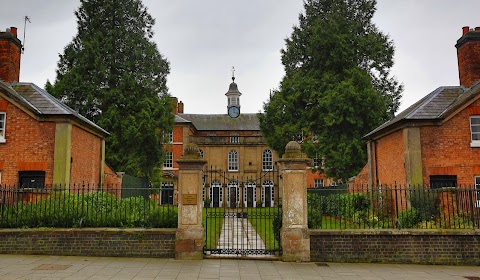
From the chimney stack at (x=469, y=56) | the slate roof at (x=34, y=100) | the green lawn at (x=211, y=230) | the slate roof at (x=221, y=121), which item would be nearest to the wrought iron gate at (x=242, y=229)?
the green lawn at (x=211, y=230)

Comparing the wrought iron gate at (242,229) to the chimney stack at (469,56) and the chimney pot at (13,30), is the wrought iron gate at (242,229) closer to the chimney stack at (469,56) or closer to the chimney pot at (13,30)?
the chimney stack at (469,56)

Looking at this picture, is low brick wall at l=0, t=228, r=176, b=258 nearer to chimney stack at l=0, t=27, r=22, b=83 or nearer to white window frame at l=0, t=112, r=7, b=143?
white window frame at l=0, t=112, r=7, b=143

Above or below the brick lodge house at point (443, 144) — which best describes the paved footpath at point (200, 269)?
below

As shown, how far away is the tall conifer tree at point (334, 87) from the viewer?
79.5 feet

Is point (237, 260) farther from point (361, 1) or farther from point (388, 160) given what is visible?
point (361, 1)

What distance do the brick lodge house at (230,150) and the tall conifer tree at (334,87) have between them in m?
13.0

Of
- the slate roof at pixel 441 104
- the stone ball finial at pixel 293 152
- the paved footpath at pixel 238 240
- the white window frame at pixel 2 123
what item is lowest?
the paved footpath at pixel 238 240

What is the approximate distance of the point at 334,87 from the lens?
993 inches

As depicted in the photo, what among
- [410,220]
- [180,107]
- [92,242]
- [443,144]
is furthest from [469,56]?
[180,107]

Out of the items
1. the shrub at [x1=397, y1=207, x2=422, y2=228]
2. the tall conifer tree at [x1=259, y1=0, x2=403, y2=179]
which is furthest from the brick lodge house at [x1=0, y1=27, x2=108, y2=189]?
the tall conifer tree at [x1=259, y1=0, x2=403, y2=179]

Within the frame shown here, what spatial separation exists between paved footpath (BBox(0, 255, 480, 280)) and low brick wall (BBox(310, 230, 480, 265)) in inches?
12.3

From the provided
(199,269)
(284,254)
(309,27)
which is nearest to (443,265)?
(284,254)

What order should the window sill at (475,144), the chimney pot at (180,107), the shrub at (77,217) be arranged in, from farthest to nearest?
1. the chimney pot at (180,107)
2. the window sill at (475,144)
3. the shrub at (77,217)

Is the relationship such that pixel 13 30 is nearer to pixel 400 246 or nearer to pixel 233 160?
pixel 400 246
